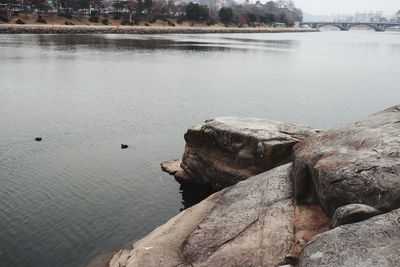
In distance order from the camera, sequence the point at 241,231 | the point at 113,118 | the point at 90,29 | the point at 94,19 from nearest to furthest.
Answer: the point at 241,231
the point at 113,118
the point at 90,29
the point at 94,19

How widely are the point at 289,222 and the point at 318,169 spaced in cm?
212

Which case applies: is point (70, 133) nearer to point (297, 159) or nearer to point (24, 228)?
point (24, 228)

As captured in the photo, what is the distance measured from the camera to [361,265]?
419 inches

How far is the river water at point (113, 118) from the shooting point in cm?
2055

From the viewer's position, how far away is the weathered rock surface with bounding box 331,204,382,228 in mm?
12680

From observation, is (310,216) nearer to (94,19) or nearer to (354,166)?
(354,166)

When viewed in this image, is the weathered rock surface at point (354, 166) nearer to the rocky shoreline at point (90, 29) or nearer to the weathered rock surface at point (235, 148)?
the weathered rock surface at point (235, 148)

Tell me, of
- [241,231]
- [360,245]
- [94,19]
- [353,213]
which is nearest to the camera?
[360,245]

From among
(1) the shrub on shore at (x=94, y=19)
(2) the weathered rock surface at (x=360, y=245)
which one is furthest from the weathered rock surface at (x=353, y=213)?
(1) the shrub on shore at (x=94, y=19)

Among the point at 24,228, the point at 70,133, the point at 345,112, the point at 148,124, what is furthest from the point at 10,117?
the point at 345,112

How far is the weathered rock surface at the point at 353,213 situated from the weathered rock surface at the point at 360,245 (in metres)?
0.38

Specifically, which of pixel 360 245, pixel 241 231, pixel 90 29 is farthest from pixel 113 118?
pixel 90 29

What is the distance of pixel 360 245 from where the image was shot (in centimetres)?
1134

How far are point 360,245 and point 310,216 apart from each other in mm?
4033
